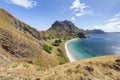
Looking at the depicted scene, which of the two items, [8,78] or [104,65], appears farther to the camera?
[104,65]

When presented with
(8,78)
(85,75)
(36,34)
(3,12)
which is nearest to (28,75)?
(8,78)

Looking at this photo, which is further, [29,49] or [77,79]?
[29,49]

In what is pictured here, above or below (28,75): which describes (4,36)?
above

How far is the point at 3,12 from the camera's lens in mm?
98562

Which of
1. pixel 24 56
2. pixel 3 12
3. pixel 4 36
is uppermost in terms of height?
pixel 3 12

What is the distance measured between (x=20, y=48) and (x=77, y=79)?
113 ft

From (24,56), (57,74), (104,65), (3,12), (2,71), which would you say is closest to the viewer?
(2,71)

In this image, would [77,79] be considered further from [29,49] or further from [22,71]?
[29,49]

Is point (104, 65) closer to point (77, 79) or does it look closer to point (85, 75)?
point (85, 75)

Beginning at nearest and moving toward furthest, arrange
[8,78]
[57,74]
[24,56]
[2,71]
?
[8,78]
[2,71]
[57,74]
[24,56]

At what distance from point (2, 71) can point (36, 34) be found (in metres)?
96.6

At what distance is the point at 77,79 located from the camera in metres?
17.1

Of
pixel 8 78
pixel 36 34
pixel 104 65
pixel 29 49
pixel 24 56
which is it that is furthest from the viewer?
pixel 36 34

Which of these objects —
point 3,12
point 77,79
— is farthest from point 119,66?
point 3,12
